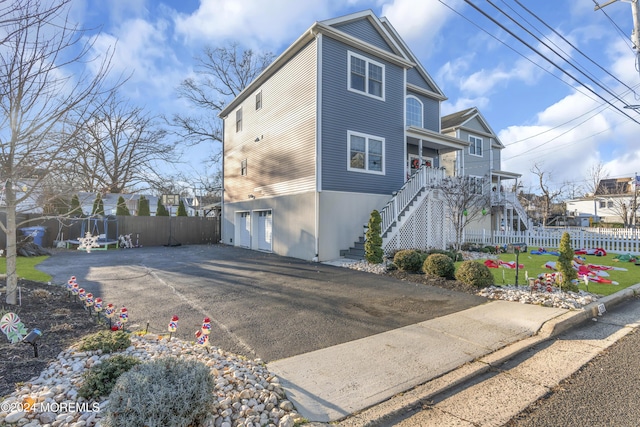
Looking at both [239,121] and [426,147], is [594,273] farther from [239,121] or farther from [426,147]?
[239,121]

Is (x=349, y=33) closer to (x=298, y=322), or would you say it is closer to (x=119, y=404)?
(x=298, y=322)

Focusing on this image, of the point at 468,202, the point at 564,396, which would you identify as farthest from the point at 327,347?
the point at 468,202

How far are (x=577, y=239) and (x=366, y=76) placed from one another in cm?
1244

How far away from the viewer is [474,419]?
269 cm

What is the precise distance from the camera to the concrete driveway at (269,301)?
448cm

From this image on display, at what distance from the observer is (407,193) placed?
12711 mm

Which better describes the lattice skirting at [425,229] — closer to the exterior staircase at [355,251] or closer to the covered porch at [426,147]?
the exterior staircase at [355,251]

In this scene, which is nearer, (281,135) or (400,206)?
(400,206)

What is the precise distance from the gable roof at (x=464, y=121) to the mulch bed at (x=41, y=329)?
21.4m

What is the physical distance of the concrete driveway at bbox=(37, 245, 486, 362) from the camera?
4484mm

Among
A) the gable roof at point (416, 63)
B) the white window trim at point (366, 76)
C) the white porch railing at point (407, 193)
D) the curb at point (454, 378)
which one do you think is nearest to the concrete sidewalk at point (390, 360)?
the curb at point (454, 378)

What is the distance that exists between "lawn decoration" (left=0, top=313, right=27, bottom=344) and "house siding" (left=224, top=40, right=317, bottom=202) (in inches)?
363

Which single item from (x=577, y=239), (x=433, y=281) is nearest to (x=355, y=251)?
(x=433, y=281)

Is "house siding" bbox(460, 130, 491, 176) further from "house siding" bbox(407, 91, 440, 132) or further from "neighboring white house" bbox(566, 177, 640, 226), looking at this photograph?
"neighboring white house" bbox(566, 177, 640, 226)
